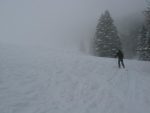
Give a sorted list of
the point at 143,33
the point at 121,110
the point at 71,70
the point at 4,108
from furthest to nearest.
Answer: the point at 143,33, the point at 71,70, the point at 121,110, the point at 4,108

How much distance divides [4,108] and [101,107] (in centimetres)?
507

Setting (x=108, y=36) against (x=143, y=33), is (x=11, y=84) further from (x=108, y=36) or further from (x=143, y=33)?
(x=143, y=33)

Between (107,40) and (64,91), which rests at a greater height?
(107,40)

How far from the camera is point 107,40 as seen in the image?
32.5m

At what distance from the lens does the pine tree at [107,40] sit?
3219cm

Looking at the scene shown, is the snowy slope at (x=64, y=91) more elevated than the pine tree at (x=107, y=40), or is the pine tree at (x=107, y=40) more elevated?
the pine tree at (x=107, y=40)

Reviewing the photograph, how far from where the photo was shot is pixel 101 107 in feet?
30.9

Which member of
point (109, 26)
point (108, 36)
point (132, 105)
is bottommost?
point (132, 105)

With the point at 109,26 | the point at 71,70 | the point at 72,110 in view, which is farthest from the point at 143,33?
the point at 72,110

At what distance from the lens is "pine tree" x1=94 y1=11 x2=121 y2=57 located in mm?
32188

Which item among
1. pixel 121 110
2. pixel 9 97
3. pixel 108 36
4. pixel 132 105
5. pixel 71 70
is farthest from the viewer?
pixel 108 36

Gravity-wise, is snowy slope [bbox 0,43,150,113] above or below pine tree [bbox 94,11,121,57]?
below

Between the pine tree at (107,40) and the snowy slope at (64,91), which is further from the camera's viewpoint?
the pine tree at (107,40)

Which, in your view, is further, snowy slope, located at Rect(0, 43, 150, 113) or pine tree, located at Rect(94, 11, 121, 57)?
pine tree, located at Rect(94, 11, 121, 57)
